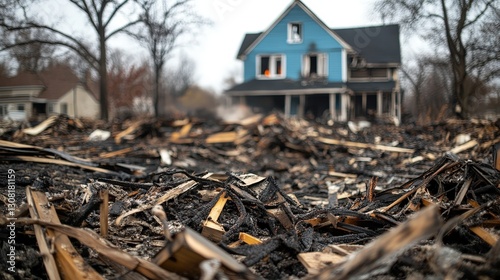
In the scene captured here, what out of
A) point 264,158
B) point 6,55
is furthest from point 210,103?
point 264,158

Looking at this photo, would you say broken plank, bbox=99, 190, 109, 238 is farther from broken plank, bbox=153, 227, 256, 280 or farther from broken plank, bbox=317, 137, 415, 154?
broken plank, bbox=317, 137, 415, 154

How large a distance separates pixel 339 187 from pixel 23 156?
472 cm

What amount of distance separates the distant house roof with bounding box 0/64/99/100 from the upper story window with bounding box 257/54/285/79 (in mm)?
12411

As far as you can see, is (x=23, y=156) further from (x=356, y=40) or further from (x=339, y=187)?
(x=356, y=40)

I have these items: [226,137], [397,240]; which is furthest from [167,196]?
[226,137]

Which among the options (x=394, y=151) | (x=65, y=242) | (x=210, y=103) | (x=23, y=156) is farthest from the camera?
(x=210, y=103)

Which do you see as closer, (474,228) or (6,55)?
(474,228)

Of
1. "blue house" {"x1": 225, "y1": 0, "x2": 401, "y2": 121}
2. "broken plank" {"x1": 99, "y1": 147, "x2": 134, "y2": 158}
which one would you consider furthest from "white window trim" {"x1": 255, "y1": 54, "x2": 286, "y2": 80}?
"broken plank" {"x1": 99, "y1": 147, "x2": 134, "y2": 158}

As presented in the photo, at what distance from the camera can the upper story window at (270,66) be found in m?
21.5

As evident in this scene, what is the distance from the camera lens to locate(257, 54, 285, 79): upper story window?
70.5 ft

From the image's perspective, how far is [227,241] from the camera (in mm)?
2250

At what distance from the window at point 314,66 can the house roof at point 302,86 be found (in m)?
0.52

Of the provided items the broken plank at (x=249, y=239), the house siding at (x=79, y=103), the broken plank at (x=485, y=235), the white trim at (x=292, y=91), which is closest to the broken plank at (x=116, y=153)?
the broken plank at (x=249, y=239)

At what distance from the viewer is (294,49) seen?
66.7ft
